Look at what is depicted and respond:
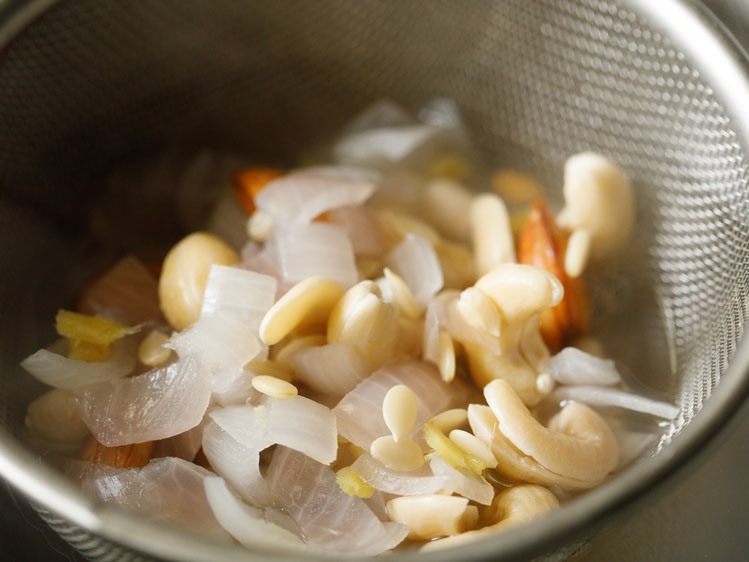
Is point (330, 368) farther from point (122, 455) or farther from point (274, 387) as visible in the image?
point (122, 455)

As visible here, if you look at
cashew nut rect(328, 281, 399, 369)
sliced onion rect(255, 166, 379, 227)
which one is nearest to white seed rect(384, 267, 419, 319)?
cashew nut rect(328, 281, 399, 369)

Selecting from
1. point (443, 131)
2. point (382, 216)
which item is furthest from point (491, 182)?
point (382, 216)

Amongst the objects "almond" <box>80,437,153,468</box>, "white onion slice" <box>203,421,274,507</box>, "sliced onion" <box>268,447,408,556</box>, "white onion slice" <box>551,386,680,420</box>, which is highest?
"white onion slice" <box>551,386,680,420</box>

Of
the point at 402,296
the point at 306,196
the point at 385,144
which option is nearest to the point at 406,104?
the point at 385,144

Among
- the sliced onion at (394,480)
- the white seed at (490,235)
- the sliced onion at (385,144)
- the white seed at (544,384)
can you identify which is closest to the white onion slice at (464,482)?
the sliced onion at (394,480)

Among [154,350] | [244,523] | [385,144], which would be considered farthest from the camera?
[385,144]

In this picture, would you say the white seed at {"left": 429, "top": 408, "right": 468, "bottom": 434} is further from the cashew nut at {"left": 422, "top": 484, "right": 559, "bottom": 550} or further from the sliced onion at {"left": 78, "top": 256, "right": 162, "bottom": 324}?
the sliced onion at {"left": 78, "top": 256, "right": 162, "bottom": 324}
